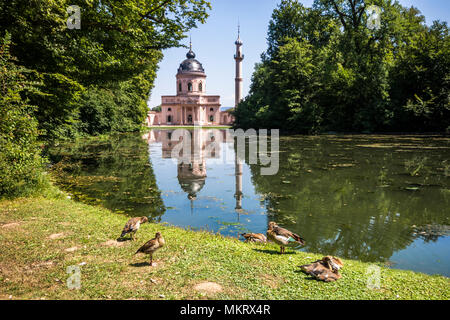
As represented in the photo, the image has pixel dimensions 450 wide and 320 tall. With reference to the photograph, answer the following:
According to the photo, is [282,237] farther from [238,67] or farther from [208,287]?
[238,67]

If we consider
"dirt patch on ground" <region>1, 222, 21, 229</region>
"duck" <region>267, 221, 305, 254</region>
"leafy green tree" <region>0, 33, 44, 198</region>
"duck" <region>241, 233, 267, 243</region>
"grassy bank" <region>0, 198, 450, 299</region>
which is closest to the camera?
"grassy bank" <region>0, 198, 450, 299</region>

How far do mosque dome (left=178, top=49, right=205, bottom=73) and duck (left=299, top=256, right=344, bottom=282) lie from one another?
89914 mm

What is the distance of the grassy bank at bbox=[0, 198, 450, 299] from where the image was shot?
11.4 ft

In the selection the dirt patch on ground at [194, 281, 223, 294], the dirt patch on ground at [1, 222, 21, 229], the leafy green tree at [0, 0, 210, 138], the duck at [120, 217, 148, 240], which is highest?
the leafy green tree at [0, 0, 210, 138]

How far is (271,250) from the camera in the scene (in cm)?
502

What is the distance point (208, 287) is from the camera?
11.8 ft

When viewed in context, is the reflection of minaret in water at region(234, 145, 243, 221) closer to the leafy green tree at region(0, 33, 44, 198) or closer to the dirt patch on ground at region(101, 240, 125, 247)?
the dirt patch on ground at region(101, 240, 125, 247)

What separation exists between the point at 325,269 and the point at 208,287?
152cm

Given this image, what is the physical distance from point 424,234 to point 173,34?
12.3 metres

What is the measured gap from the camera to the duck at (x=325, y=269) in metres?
3.81

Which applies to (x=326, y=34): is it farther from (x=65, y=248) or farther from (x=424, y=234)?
(x=65, y=248)

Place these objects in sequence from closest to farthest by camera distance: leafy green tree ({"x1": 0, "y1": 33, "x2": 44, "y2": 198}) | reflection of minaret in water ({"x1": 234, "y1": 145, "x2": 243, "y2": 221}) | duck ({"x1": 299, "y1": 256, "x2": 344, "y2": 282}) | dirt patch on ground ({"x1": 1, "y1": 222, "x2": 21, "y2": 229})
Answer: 1. duck ({"x1": 299, "y1": 256, "x2": 344, "y2": 282})
2. dirt patch on ground ({"x1": 1, "y1": 222, "x2": 21, "y2": 229})
3. leafy green tree ({"x1": 0, "y1": 33, "x2": 44, "y2": 198})
4. reflection of minaret in water ({"x1": 234, "y1": 145, "x2": 243, "y2": 221})

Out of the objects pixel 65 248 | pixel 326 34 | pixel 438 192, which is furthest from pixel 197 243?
pixel 326 34

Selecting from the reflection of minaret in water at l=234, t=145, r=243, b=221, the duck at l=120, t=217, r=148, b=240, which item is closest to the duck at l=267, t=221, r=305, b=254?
the duck at l=120, t=217, r=148, b=240
